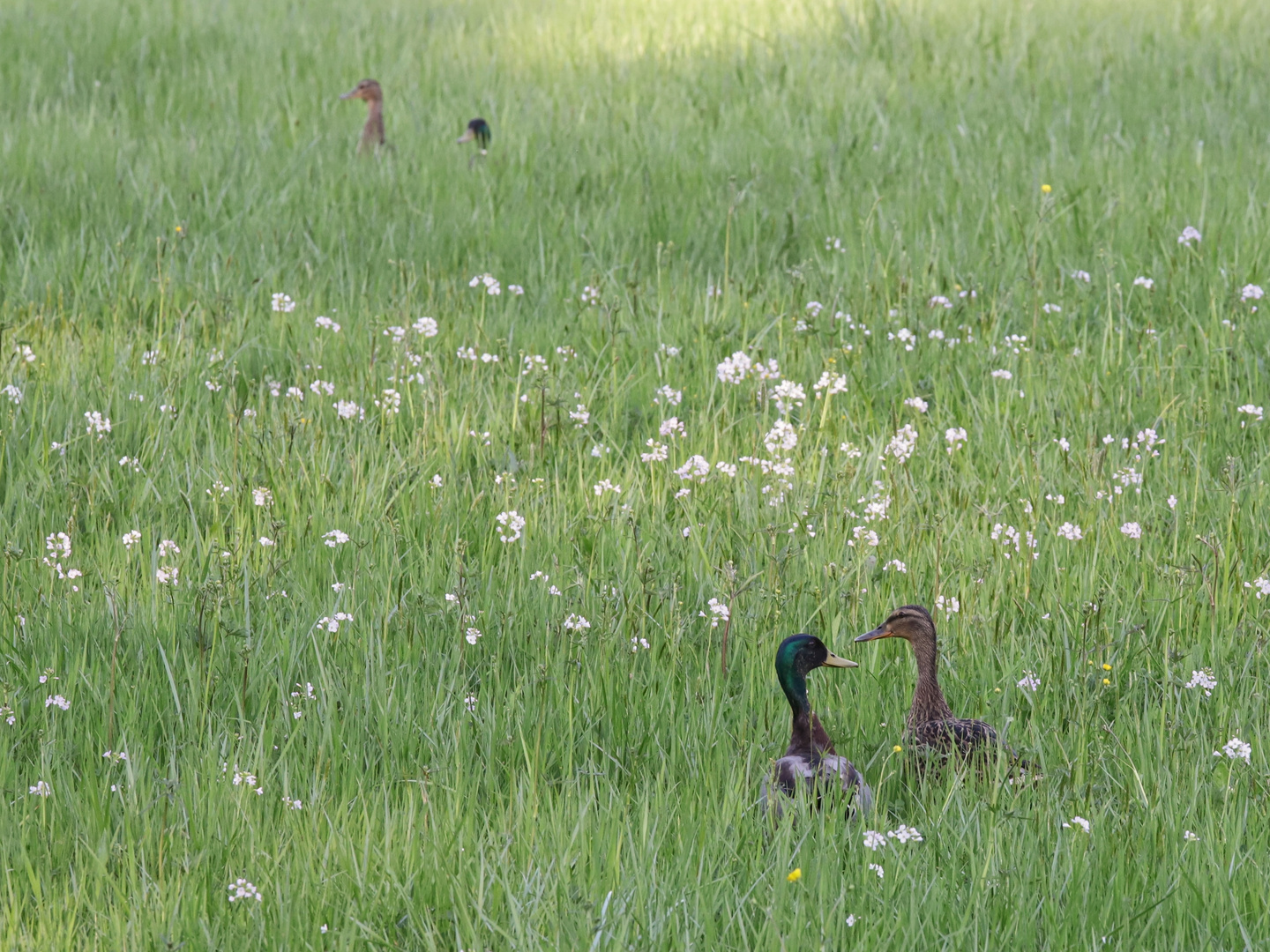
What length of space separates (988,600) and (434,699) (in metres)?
1.75

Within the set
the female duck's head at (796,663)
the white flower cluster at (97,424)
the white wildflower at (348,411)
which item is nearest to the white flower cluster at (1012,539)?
the female duck's head at (796,663)

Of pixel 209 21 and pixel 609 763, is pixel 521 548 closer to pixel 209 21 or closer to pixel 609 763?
pixel 609 763

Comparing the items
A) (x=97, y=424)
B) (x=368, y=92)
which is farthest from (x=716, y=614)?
(x=368, y=92)

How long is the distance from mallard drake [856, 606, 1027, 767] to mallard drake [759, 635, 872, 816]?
0.21 m

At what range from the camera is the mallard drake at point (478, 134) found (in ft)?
26.5

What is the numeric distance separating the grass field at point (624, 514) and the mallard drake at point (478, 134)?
0.88ft

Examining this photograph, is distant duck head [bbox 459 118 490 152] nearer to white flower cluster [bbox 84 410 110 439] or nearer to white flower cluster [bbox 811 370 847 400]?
white flower cluster [bbox 811 370 847 400]

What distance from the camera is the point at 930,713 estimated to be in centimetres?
337

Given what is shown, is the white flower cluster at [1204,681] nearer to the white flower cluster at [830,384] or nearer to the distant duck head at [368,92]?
the white flower cluster at [830,384]

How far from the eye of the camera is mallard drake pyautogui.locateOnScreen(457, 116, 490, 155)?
8076 millimetres

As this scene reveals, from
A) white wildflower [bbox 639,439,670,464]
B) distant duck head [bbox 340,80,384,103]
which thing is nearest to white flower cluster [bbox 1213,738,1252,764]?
white wildflower [bbox 639,439,670,464]

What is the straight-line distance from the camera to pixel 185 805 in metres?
2.95

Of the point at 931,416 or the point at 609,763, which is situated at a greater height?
the point at 931,416

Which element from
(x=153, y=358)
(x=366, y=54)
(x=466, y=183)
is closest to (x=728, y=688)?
(x=153, y=358)
